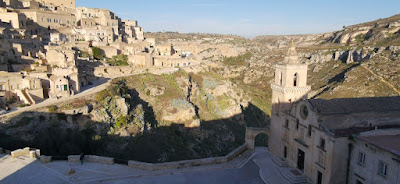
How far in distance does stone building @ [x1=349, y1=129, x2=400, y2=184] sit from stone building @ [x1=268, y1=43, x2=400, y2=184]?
0.51 m

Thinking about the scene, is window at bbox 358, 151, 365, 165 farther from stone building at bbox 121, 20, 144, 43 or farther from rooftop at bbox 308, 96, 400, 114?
stone building at bbox 121, 20, 144, 43

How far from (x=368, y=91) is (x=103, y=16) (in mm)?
50529

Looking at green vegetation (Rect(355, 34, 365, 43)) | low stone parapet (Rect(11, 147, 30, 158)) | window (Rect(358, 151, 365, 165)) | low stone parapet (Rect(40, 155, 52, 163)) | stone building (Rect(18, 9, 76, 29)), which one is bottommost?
low stone parapet (Rect(40, 155, 52, 163))

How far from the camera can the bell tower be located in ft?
67.3

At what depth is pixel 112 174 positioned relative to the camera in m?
16.2

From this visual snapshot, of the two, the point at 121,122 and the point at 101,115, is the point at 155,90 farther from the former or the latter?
the point at 101,115

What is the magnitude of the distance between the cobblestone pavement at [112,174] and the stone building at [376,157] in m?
4.54

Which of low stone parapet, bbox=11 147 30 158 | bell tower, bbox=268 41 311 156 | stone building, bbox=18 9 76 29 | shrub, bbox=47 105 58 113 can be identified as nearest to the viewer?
low stone parapet, bbox=11 147 30 158

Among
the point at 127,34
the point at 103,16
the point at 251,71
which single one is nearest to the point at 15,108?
the point at 103,16

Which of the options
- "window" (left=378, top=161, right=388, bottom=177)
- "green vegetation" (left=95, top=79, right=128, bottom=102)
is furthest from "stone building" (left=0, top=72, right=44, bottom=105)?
"window" (left=378, top=161, right=388, bottom=177)

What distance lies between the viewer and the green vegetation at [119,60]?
43.8 meters

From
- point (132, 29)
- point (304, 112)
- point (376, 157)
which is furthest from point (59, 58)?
point (132, 29)

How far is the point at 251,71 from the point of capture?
7769 cm

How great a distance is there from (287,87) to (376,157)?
8004 mm
